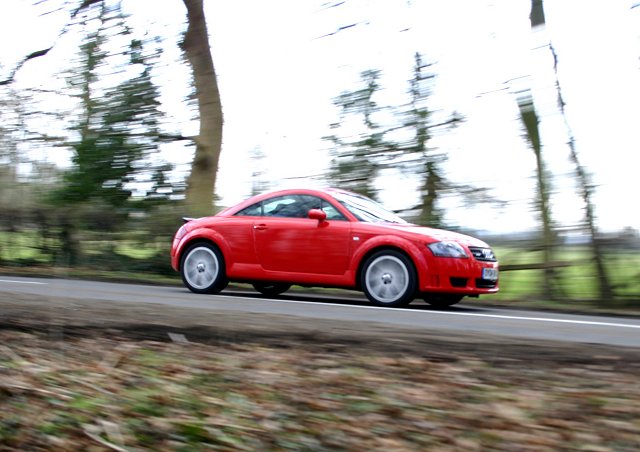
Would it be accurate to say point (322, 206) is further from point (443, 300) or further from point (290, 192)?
point (443, 300)

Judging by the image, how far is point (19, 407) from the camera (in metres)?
4.42

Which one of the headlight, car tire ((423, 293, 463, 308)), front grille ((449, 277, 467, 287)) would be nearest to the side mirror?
the headlight

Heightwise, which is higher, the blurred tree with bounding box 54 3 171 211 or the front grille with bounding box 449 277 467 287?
the blurred tree with bounding box 54 3 171 211

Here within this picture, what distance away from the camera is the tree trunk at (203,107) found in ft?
52.7

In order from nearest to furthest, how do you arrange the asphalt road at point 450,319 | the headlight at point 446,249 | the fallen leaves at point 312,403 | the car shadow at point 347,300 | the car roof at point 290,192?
the fallen leaves at point 312,403
the asphalt road at point 450,319
the headlight at point 446,249
the car shadow at point 347,300
the car roof at point 290,192

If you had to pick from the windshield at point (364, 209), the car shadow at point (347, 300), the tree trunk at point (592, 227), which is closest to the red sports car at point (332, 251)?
the windshield at point (364, 209)

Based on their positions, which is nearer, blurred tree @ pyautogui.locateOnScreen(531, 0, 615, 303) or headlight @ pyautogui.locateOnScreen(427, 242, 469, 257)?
headlight @ pyautogui.locateOnScreen(427, 242, 469, 257)

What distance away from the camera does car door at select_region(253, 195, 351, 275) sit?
9.93 meters

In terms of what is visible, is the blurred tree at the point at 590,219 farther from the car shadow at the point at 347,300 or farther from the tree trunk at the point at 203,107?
the tree trunk at the point at 203,107

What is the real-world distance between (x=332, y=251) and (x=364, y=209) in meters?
0.82

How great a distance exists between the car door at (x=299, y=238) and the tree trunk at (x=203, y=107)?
5.55m

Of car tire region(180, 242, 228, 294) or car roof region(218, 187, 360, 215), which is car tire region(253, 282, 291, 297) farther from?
car roof region(218, 187, 360, 215)

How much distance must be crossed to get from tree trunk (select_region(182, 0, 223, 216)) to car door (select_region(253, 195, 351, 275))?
18.2ft

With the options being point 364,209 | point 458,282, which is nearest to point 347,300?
point 364,209
